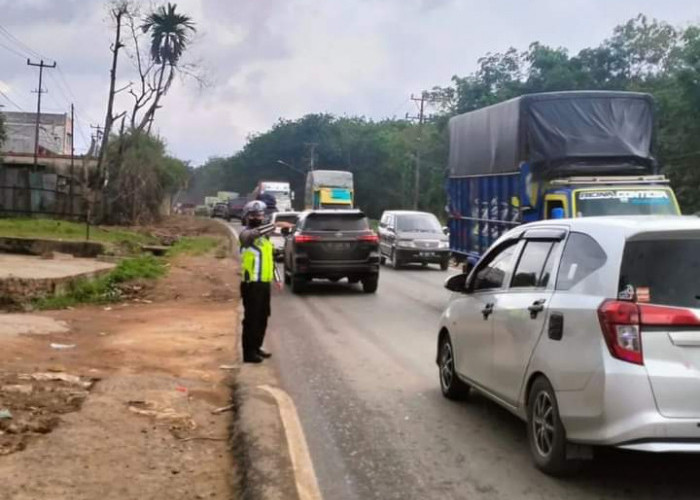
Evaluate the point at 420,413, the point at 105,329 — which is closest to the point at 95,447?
the point at 420,413

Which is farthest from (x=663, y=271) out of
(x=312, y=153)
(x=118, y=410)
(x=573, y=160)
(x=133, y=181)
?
(x=312, y=153)

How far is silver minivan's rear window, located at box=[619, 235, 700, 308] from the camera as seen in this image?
16.5 ft

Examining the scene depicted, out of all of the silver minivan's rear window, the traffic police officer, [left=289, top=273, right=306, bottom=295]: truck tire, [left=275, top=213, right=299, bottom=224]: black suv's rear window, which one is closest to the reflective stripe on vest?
the traffic police officer

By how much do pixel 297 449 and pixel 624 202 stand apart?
8145 mm

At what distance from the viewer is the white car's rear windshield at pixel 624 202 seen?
12.7 metres

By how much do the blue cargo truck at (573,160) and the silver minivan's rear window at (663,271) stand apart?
7.64 m

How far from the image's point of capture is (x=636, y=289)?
16.6 ft

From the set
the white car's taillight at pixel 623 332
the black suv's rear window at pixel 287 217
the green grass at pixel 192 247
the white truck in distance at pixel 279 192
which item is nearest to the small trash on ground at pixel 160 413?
the white car's taillight at pixel 623 332

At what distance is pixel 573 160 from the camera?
45.9ft

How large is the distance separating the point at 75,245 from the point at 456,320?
19606mm

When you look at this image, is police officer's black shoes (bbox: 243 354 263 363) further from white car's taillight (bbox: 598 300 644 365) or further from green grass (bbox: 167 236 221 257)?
green grass (bbox: 167 236 221 257)

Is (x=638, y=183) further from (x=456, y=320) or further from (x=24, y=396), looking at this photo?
(x=24, y=396)

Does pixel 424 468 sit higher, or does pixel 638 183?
pixel 638 183

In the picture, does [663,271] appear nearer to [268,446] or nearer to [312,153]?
[268,446]
